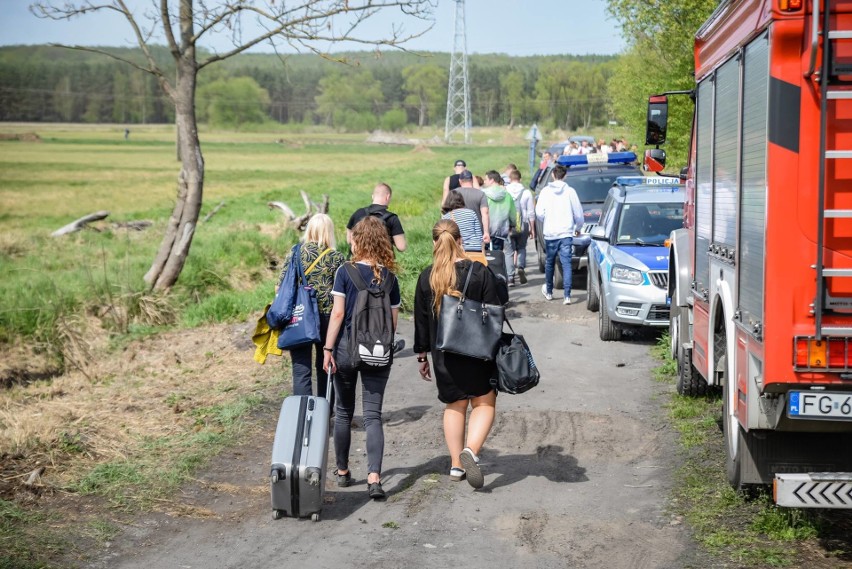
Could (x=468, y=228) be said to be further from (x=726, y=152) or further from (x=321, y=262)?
(x=726, y=152)

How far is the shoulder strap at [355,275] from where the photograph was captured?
6.80m

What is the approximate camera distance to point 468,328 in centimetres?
675

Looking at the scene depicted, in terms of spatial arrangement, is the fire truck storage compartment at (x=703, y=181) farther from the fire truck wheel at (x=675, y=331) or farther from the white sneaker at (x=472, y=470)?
the white sneaker at (x=472, y=470)

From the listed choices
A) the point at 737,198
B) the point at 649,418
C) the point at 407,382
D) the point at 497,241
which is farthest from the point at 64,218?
the point at 737,198

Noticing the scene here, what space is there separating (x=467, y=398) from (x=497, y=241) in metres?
8.33

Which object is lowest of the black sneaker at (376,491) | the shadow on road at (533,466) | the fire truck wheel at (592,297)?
the shadow on road at (533,466)

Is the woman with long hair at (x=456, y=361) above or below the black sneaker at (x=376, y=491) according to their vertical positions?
above

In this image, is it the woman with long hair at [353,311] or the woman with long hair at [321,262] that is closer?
the woman with long hair at [353,311]

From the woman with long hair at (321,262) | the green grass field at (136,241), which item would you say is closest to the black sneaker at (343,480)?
the woman with long hair at (321,262)

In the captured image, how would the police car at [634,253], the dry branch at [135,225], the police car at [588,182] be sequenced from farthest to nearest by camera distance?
the dry branch at [135,225]
the police car at [588,182]
the police car at [634,253]

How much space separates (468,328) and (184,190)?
9524mm

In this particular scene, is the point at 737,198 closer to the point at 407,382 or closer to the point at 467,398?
the point at 467,398

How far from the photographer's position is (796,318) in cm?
505

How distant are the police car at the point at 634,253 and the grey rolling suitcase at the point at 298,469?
6.38 m
